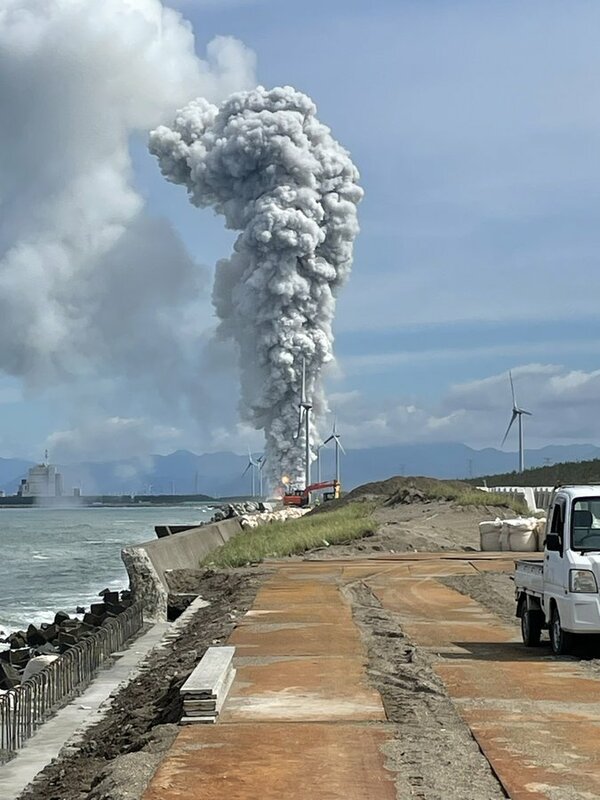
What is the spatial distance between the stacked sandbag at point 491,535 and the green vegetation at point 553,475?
37744 millimetres

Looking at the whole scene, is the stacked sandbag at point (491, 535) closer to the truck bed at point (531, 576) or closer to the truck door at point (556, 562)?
the truck bed at point (531, 576)

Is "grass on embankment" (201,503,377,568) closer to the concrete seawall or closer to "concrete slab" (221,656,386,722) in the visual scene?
the concrete seawall

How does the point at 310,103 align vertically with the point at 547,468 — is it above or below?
above

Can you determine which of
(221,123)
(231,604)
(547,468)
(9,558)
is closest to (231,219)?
(221,123)

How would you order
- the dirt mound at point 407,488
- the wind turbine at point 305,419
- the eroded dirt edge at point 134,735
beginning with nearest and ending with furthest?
the eroded dirt edge at point 134,735, the dirt mound at point 407,488, the wind turbine at point 305,419

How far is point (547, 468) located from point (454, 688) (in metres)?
85.3

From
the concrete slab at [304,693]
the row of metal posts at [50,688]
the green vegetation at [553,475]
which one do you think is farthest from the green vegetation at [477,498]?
the concrete slab at [304,693]

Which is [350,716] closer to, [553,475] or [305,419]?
[553,475]

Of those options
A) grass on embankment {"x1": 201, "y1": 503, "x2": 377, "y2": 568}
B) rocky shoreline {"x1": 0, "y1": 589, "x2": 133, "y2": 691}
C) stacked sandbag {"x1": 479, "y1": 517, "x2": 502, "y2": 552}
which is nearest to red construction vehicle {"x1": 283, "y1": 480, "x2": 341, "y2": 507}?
grass on embankment {"x1": 201, "y1": 503, "x2": 377, "y2": 568}

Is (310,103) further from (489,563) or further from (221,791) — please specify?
(221,791)

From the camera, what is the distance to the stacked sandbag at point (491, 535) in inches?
1388

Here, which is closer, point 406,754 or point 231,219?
point 406,754

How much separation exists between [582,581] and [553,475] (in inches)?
3064

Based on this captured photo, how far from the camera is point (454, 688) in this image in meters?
10.8
